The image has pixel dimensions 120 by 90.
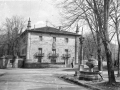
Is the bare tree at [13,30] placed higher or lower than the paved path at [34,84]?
higher

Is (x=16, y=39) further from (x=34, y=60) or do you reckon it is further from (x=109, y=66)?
(x=109, y=66)

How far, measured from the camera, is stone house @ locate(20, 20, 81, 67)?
4141 cm

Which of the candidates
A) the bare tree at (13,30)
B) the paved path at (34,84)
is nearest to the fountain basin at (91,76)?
the paved path at (34,84)

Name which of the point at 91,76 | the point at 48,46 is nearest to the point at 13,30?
the point at 48,46

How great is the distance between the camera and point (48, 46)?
4347 cm

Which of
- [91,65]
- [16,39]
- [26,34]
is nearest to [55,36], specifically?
[26,34]

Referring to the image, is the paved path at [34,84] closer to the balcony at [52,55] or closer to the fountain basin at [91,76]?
the fountain basin at [91,76]

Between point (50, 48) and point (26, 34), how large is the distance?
23.5ft

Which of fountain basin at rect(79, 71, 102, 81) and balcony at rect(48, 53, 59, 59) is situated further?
balcony at rect(48, 53, 59, 59)

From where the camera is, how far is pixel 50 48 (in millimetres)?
43688

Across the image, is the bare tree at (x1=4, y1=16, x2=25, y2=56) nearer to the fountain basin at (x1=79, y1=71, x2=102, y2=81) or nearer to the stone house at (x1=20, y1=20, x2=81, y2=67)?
the stone house at (x1=20, y1=20, x2=81, y2=67)

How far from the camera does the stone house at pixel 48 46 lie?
41406 millimetres

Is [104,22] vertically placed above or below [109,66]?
above

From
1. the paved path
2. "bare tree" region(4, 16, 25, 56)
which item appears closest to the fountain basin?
the paved path
